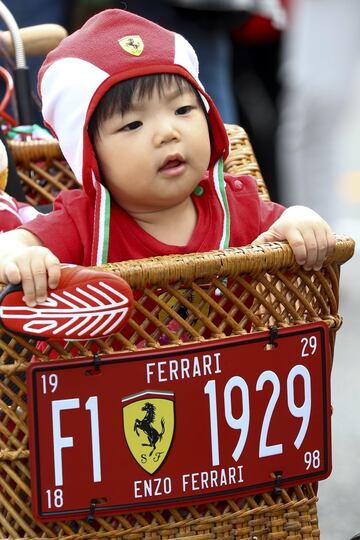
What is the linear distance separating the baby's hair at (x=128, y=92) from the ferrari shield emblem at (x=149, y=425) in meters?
0.61

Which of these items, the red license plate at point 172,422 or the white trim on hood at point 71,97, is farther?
the white trim on hood at point 71,97

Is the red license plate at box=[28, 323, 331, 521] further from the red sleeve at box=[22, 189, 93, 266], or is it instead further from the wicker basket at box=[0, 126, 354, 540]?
the red sleeve at box=[22, 189, 93, 266]

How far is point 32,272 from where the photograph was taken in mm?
2244

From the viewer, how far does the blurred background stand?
15.8ft

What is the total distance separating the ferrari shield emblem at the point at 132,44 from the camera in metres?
2.65

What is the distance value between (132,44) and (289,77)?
4060mm

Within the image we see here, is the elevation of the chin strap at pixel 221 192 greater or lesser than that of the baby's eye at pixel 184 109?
lesser

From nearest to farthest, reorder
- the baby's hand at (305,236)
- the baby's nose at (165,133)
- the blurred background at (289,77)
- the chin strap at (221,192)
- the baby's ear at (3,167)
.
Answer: the baby's hand at (305,236) < the baby's nose at (165,133) < the chin strap at (221,192) < the baby's ear at (3,167) < the blurred background at (289,77)

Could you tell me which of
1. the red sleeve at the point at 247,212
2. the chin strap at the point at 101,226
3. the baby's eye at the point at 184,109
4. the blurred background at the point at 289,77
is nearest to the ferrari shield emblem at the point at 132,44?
the baby's eye at the point at 184,109

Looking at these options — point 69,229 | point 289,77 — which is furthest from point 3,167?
point 289,77

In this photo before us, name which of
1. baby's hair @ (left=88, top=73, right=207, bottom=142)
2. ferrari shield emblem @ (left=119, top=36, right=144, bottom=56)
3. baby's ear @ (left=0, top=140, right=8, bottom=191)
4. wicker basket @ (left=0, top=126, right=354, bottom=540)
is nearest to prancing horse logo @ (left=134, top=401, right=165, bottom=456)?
wicker basket @ (left=0, top=126, right=354, bottom=540)

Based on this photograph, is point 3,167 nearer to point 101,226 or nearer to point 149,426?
point 101,226

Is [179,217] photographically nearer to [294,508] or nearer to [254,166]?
[254,166]

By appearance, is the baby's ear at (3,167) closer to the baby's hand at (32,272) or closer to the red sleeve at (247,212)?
the red sleeve at (247,212)
